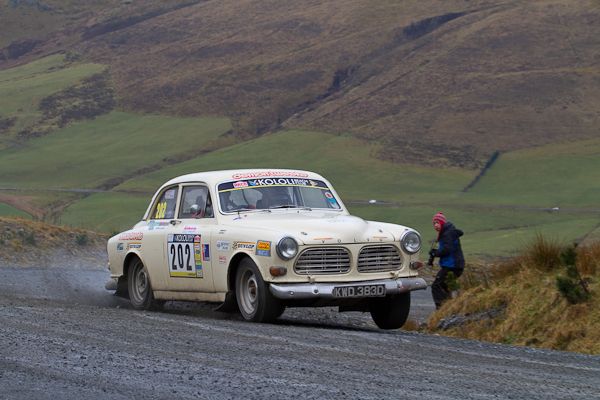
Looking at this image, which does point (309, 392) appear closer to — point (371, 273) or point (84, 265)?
point (371, 273)

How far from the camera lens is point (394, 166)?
78938 millimetres

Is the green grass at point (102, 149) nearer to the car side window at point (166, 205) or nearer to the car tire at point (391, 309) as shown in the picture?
the car side window at point (166, 205)

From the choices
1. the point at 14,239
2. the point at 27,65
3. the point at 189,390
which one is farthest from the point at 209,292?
the point at 27,65

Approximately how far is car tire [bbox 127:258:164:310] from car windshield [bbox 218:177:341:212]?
1.56m

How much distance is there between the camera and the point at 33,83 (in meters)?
112

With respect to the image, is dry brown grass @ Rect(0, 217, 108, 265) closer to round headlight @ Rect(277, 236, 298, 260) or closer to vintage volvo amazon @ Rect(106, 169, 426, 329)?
vintage volvo amazon @ Rect(106, 169, 426, 329)

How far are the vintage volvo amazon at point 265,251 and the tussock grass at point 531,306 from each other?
96 centimetres

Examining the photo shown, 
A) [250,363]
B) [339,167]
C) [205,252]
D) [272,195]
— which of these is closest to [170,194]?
[272,195]

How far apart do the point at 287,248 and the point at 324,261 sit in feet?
1.49

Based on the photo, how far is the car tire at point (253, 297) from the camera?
1147cm

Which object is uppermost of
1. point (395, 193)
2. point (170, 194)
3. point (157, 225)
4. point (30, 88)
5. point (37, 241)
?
point (30, 88)

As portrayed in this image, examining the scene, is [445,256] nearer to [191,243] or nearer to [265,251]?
[191,243]

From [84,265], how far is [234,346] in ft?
50.6

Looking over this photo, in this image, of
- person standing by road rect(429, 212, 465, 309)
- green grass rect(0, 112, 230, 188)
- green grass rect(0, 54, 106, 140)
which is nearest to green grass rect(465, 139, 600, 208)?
green grass rect(0, 112, 230, 188)
